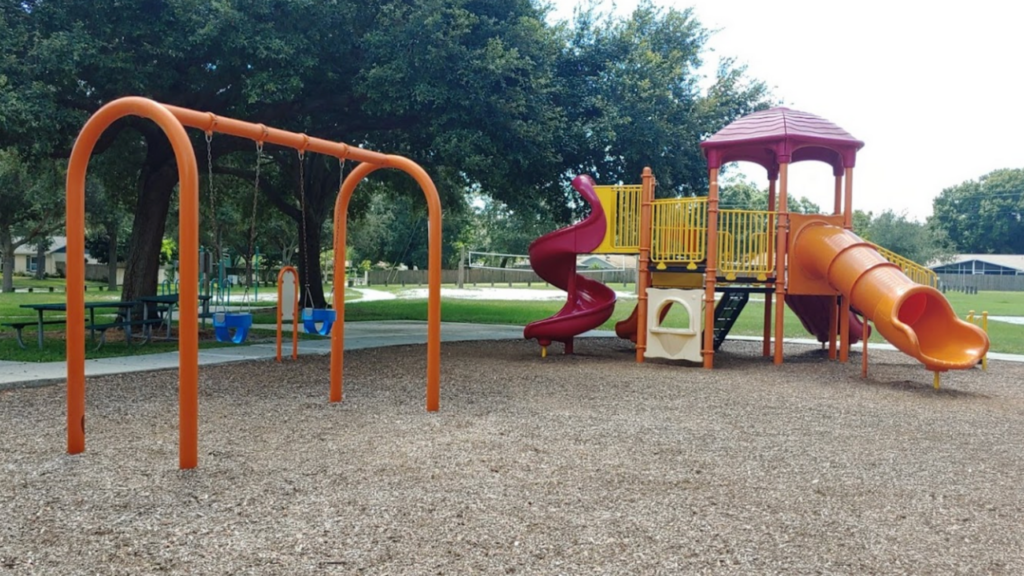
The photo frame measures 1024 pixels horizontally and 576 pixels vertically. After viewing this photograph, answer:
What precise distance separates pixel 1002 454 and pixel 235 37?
1080cm

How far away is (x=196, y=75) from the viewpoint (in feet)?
41.6

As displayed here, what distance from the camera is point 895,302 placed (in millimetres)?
10375

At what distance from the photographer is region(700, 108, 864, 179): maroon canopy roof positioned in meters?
12.4

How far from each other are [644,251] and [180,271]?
28.4ft

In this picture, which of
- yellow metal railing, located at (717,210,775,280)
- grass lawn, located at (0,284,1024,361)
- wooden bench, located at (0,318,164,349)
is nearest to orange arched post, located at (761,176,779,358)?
yellow metal railing, located at (717,210,775,280)

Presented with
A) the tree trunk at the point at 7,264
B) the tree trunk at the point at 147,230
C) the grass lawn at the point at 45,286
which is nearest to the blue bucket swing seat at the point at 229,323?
the tree trunk at the point at 147,230

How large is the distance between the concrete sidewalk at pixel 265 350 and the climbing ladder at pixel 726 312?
12.9 ft

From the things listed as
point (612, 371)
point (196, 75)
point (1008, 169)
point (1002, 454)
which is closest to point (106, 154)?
point (196, 75)

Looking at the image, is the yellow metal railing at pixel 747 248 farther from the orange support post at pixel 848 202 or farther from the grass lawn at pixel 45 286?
the grass lawn at pixel 45 286

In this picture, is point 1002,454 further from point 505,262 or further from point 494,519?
point 505,262

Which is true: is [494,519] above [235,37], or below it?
below

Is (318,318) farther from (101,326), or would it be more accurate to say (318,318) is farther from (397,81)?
(101,326)

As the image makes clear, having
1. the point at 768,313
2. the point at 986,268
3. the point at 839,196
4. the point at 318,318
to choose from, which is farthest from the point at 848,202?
the point at 986,268

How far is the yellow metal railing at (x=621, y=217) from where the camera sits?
13.0 m
